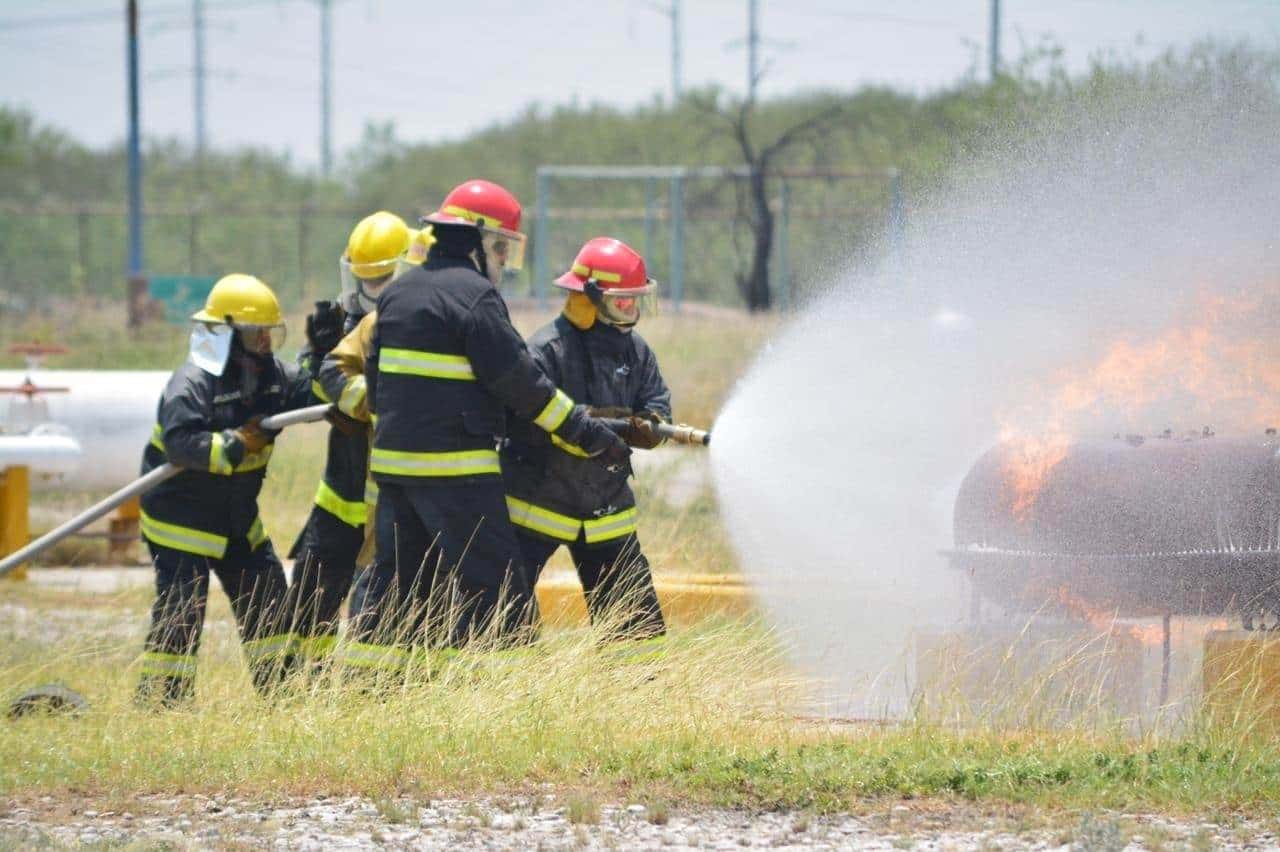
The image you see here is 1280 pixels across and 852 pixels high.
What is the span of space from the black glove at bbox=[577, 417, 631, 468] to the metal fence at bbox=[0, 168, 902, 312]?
17.7 metres

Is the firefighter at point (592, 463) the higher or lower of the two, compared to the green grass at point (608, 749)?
higher

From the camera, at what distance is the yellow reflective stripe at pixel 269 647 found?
22.7ft

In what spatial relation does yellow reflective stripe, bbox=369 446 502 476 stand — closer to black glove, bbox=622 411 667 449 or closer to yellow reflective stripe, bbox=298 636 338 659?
black glove, bbox=622 411 667 449

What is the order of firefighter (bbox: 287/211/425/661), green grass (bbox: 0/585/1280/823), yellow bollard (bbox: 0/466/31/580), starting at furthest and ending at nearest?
1. yellow bollard (bbox: 0/466/31/580)
2. firefighter (bbox: 287/211/425/661)
3. green grass (bbox: 0/585/1280/823)

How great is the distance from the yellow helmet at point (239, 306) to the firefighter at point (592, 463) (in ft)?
3.74

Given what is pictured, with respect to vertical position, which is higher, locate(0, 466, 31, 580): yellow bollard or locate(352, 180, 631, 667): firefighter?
locate(352, 180, 631, 667): firefighter

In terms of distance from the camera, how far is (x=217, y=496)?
6941mm

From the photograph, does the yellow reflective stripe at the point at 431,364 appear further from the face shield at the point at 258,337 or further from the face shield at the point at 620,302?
the face shield at the point at 258,337

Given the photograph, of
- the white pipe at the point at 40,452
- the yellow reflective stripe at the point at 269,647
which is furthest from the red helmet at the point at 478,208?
the white pipe at the point at 40,452

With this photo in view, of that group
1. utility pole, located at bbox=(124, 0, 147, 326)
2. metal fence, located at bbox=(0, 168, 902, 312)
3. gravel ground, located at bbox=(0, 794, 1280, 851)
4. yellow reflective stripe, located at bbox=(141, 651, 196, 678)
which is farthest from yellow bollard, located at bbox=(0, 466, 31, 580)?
metal fence, located at bbox=(0, 168, 902, 312)

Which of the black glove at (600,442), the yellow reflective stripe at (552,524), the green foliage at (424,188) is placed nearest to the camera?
the black glove at (600,442)

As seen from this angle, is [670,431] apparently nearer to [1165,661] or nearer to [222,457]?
[222,457]

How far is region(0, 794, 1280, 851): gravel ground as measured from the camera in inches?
175

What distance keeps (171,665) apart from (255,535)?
2.14 ft
